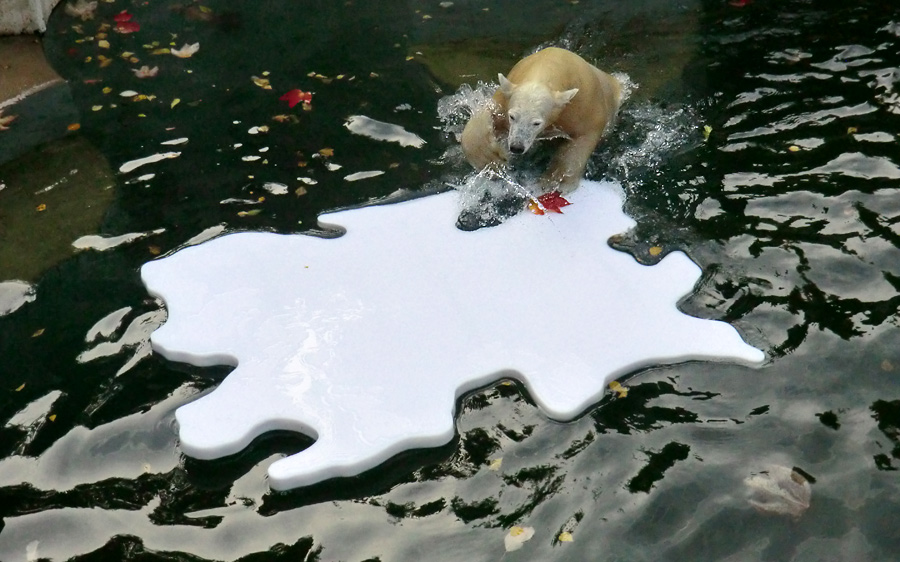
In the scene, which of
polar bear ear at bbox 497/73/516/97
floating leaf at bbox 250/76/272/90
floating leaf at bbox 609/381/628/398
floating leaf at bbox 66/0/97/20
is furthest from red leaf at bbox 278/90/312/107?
floating leaf at bbox 609/381/628/398

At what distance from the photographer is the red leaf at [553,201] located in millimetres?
5051

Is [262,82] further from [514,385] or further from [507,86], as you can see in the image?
[514,385]

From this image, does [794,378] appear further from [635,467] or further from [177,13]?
[177,13]

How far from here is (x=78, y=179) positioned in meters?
5.36

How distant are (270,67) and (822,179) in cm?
415

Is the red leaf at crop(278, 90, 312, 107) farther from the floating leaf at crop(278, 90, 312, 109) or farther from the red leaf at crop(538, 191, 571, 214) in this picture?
the red leaf at crop(538, 191, 571, 214)

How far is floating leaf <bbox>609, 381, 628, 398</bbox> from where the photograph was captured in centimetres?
388

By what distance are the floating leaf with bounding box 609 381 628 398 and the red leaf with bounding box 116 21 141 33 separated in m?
5.42

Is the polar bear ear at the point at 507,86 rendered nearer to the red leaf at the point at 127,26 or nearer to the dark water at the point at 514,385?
the dark water at the point at 514,385

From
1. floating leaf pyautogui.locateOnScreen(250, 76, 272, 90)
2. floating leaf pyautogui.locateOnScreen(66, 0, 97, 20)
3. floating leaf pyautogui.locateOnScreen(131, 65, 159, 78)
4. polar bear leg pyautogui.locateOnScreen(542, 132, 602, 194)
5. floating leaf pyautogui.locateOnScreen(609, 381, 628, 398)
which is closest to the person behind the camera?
floating leaf pyautogui.locateOnScreen(609, 381, 628, 398)

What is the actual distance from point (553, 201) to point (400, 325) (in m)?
1.46

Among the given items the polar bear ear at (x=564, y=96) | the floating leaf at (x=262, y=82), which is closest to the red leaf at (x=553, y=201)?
the polar bear ear at (x=564, y=96)

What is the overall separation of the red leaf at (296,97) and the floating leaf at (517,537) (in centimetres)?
392

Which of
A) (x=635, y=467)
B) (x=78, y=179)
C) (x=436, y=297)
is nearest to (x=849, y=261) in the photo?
(x=635, y=467)
